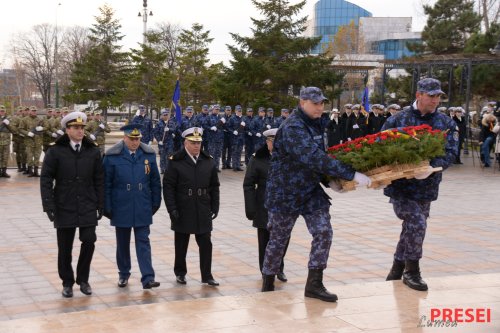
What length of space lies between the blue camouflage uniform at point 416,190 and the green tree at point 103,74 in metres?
37.8

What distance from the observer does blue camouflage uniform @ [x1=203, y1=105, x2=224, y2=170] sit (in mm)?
21719

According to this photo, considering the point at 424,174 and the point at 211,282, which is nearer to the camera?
the point at 424,174

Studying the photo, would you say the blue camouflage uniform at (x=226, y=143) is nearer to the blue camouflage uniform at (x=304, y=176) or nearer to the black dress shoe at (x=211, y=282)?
the black dress shoe at (x=211, y=282)

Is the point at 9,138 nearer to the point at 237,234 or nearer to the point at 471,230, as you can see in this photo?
the point at 237,234

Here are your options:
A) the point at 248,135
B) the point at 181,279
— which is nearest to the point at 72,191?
the point at 181,279

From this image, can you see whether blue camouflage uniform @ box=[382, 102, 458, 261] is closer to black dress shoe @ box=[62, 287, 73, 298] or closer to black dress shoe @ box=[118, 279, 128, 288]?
black dress shoe @ box=[118, 279, 128, 288]

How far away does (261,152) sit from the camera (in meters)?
8.19

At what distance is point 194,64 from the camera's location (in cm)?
3728

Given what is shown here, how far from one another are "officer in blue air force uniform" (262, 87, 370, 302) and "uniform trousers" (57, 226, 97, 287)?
2043 mm

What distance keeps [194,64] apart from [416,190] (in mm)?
31243

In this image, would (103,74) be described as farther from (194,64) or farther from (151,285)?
(151,285)

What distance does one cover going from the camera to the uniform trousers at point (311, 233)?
6.32m

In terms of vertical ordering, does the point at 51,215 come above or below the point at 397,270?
above

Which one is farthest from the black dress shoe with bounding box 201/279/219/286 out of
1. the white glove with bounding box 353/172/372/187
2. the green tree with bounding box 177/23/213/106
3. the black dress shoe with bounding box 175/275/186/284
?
the green tree with bounding box 177/23/213/106
